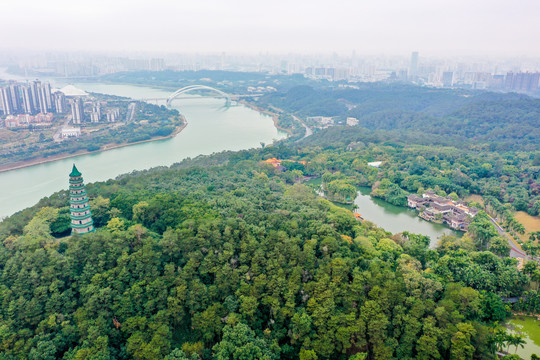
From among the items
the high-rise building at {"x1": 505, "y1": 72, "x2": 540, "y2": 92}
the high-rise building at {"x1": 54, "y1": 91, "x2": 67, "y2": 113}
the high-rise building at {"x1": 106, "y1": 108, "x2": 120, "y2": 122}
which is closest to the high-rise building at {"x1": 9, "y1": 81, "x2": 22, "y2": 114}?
the high-rise building at {"x1": 54, "y1": 91, "x2": 67, "y2": 113}

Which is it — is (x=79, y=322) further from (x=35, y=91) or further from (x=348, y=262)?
(x=35, y=91)

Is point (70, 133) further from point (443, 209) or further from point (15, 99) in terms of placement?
point (443, 209)

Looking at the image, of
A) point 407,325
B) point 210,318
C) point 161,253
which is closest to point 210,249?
point 161,253

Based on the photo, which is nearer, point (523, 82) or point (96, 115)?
point (96, 115)

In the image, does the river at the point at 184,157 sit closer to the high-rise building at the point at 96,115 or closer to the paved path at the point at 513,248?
the paved path at the point at 513,248

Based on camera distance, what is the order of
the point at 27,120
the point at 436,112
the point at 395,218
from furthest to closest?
the point at 436,112 → the point at 27,120 → the point at 395,218

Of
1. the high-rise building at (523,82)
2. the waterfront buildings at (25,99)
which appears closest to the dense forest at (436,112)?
the high-rise building at (523,82)

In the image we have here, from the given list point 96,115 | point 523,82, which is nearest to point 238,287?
point 96,115
